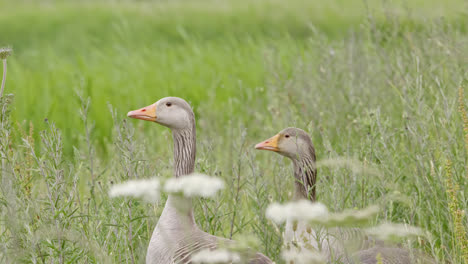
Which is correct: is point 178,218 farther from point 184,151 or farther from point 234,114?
point 234,114

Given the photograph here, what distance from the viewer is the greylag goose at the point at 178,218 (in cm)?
289

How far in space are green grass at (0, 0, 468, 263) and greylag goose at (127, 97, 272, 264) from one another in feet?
0.40

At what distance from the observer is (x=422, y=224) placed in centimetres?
430

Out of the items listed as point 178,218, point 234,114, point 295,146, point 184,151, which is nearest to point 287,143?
point 295,146

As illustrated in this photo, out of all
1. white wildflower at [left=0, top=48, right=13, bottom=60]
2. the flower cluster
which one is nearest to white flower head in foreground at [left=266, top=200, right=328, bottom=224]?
the flower cluster

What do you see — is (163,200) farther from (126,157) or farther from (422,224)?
(422,224)

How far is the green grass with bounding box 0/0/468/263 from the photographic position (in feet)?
10.7

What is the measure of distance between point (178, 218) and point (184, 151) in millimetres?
545

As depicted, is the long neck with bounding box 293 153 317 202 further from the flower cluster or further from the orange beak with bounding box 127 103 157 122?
the flower cluster

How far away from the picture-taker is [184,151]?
3.65 meters

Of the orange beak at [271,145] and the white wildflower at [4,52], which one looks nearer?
the white wildflower at [4,52]

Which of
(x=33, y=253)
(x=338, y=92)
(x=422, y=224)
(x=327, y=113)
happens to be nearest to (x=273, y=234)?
(x=422, y=224)

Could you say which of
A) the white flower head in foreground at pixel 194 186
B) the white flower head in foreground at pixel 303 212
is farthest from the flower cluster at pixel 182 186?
the white flower head in foreground at pixel 303 212

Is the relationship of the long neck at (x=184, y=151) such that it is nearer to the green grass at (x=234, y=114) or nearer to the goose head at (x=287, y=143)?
the green grass at (x=234, y=114)
